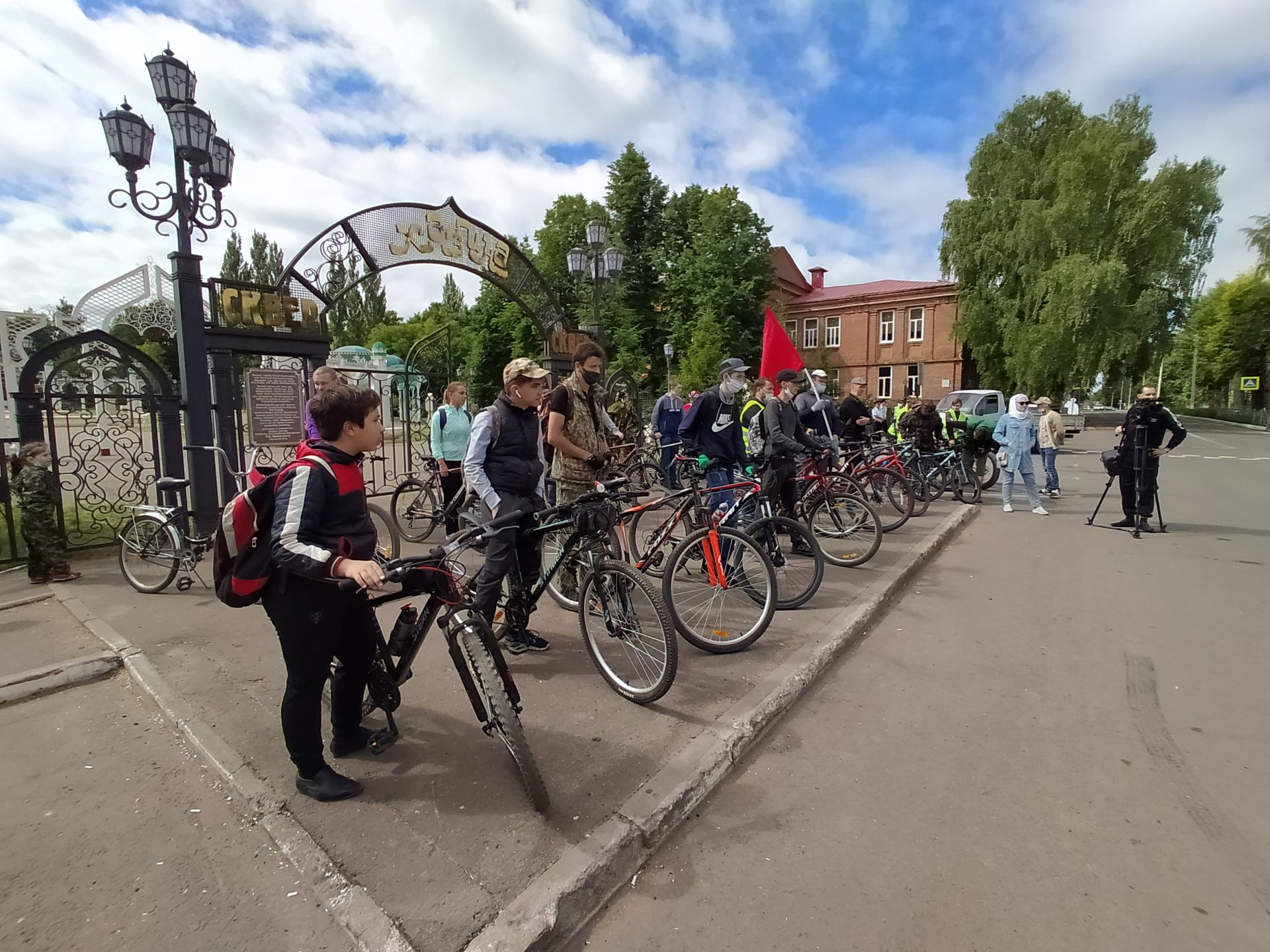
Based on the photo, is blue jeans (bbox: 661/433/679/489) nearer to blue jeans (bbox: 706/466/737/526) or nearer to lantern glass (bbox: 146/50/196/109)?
blue jeans (bbox: 706/466/737/526)

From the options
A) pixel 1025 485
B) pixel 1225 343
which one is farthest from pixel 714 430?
pixel 1225 343

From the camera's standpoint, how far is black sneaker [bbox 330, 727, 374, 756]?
3.20 m

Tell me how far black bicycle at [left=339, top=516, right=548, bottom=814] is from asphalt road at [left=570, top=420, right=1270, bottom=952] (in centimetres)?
75

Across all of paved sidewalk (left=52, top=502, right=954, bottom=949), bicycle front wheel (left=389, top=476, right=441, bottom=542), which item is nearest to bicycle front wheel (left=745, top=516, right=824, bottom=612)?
paved sidewalk (left=52, top=502, right=954, bottom=949)

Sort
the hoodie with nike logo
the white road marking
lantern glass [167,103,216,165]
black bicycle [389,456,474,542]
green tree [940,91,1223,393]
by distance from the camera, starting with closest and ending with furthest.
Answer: the hoodie with nike logo, lantern glass [167,103,216,165], black bicycle [389,456,474,542], the white road marking, green tree [940,91,1223,393]

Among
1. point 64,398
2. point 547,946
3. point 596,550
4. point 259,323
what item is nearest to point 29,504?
point 64,398

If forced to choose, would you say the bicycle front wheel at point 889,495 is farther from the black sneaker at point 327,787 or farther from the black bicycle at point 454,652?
the black sneaker at point 327,787

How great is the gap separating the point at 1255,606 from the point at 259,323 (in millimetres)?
9951

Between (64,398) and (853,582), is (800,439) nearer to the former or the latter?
(853,582)

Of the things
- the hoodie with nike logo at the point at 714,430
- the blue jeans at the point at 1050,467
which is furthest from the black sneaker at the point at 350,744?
the blue jeans at the point at 1050,467

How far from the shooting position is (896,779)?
3.09 meters

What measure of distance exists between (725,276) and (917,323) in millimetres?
18082

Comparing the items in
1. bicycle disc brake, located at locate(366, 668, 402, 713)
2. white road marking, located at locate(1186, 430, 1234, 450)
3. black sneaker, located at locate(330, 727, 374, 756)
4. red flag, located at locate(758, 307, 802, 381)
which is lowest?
black sneaker, located at locate(330, 727, 374, 756)

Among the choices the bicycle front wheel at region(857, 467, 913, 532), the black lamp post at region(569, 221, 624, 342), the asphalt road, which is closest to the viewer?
the asphalt road
